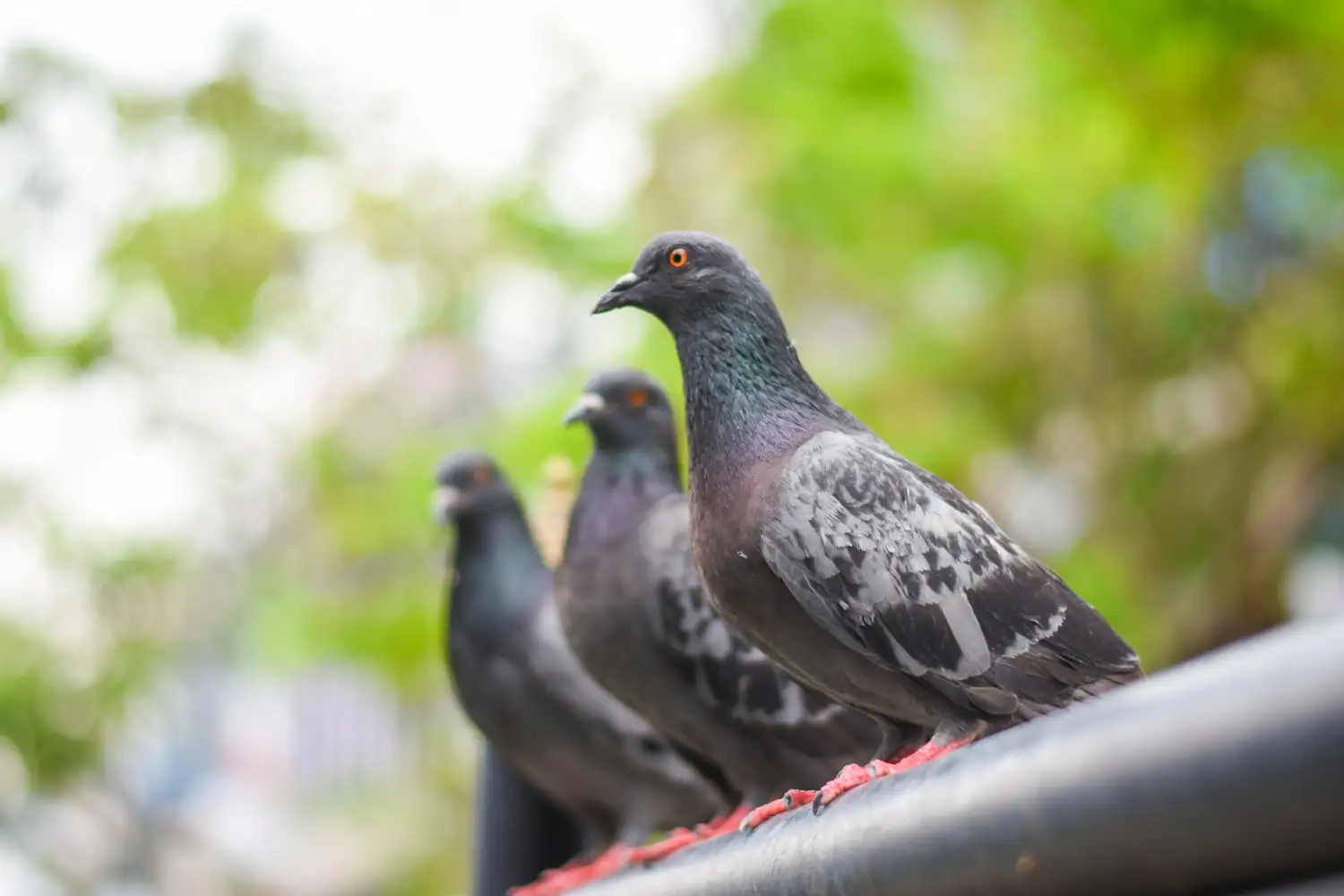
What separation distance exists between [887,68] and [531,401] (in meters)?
3.17

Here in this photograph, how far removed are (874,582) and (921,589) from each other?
72 millimetres

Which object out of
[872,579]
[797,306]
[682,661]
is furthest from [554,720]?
[797,306]

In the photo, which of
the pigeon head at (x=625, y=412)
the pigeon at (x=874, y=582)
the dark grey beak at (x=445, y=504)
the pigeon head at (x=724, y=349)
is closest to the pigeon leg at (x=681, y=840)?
the pigeon at (x=874, y=582)

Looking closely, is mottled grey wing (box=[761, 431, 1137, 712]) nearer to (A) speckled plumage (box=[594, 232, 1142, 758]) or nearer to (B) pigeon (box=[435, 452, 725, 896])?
(A) speckled plumage (box=[594, 232, 1142, 758])

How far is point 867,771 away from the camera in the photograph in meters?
2.11

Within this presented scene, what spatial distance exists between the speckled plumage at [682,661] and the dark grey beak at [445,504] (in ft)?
2.04

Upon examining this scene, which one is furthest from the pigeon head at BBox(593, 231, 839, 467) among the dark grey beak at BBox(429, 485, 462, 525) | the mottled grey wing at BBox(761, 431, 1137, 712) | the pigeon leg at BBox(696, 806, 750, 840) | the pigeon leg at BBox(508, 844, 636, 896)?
the dark grey beak at BBox(429, 485, 462, 525)

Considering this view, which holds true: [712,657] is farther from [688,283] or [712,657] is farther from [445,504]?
[445,504]

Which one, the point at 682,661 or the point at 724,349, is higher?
the point at 724,349

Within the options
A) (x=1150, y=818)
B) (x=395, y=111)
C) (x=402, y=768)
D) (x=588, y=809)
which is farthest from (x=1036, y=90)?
(x=402, y=768)

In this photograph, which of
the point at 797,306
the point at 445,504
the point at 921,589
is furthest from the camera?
the point at 797,306

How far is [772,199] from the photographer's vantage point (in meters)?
9.12

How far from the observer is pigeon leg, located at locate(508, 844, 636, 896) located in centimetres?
339

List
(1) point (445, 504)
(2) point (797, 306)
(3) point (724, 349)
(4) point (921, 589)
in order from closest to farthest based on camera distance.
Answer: (4) point (921, 589), (3) point (724, 349), (1) point (445, 504), (2) point (797, 306)
